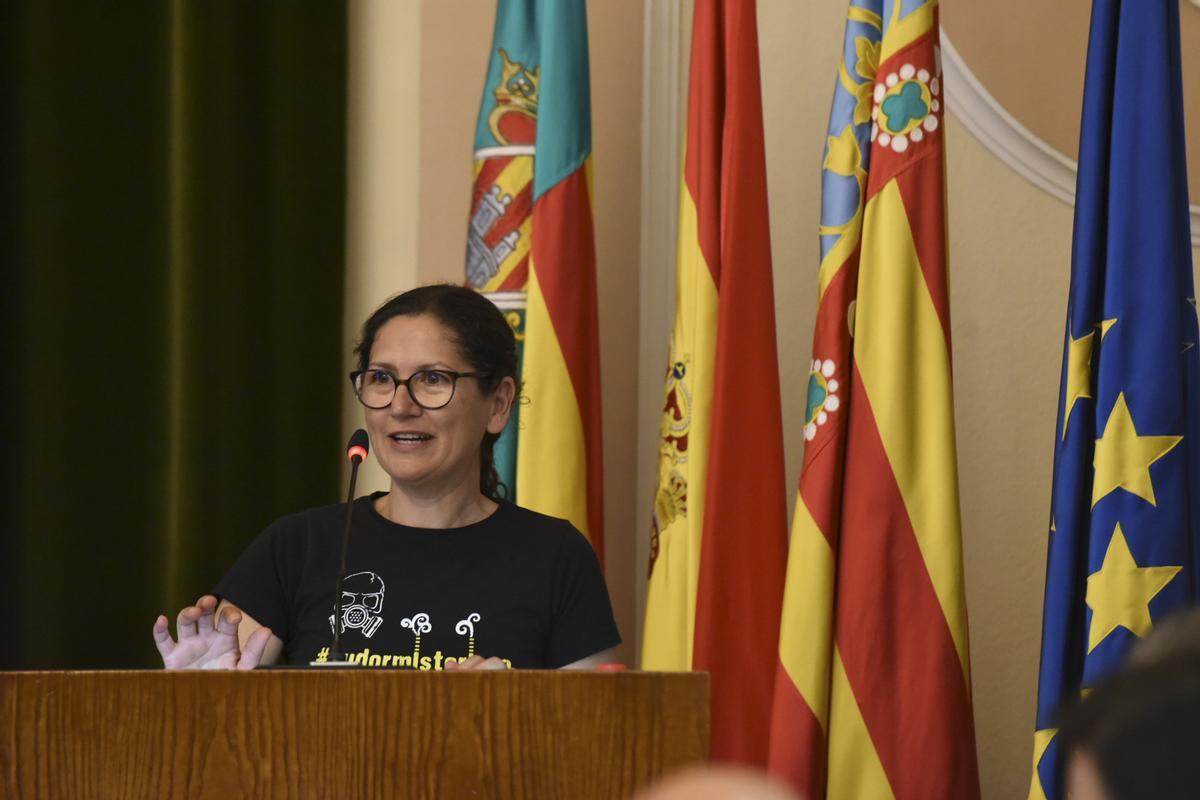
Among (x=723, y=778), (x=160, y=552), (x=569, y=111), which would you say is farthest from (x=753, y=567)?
(x=723, y=778)

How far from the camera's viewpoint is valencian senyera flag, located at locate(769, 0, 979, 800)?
8.48ft

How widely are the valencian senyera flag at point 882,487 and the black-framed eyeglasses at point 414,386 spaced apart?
72cm

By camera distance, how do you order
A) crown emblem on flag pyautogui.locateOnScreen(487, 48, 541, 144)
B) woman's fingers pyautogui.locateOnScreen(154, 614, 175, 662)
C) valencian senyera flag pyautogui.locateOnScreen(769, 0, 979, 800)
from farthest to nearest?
1. crown emblem on flag pyautogui.locateOnScreen(487, 48, 541, 144)
2. valencian senyera flag pyautogui.locateOnScreen(769, 0, 979, 800)
3. woman's fingers pyautogui.locateOnScreen(154, 614, 175, 662)

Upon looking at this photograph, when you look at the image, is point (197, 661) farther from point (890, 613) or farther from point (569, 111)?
point (569, 111)

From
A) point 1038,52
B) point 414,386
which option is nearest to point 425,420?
point 414,386

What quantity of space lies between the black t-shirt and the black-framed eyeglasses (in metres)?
0.18

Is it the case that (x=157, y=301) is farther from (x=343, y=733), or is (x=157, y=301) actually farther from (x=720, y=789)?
(x=720, y=789)

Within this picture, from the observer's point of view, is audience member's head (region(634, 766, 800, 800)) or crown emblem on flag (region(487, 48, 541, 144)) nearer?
audience member's head (region(634, 766, 800, 800))

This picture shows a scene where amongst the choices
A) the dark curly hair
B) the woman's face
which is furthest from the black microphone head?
the dark curly hair

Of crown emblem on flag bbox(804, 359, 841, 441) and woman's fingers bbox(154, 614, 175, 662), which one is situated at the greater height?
crown emblem on flag bbox(804, 359, 841, 441)

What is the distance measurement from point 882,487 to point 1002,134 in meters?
1.07

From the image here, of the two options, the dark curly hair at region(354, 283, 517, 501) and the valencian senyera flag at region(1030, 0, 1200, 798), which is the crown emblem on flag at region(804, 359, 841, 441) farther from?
the dark curly hair at region(354, 283, 517, 501)

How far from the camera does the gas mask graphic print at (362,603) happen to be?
7.16 feet

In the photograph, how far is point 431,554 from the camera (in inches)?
90.3
